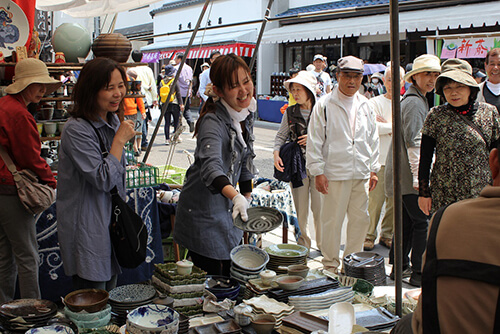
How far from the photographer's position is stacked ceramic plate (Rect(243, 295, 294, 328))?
2.20 metres

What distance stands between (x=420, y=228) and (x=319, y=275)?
178 centimetres

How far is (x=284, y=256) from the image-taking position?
2750 mm

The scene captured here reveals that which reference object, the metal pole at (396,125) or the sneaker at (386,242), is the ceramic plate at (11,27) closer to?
the metal pole at (396,125)

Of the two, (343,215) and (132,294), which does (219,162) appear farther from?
(343,215)

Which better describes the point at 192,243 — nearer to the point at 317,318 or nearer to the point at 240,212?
the point at 240,212

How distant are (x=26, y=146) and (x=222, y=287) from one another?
1589 millimetres

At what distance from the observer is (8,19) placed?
4.62m

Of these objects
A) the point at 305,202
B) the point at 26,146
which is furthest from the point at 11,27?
the point at 305,202

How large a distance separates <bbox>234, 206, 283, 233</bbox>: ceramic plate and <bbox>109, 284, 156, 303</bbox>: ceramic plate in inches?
20.0

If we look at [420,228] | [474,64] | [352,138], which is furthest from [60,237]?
[474,64]

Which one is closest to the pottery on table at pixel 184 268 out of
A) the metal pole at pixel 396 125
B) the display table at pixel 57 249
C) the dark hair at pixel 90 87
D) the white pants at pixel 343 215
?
the dark hair at pixel 90 87

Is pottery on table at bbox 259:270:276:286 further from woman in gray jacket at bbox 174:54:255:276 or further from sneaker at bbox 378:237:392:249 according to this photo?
sneaker at bbox 378:237:392:249

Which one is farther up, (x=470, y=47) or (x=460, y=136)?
(x=470, y=47)

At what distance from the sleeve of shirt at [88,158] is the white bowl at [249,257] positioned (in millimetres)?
700
